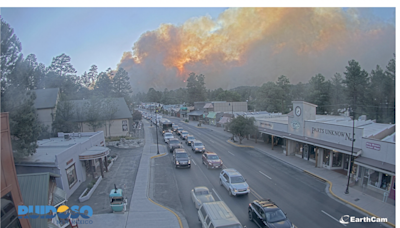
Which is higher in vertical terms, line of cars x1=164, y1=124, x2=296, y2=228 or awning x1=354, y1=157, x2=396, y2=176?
awning x1=354, y1=157, x2=396, y2=176

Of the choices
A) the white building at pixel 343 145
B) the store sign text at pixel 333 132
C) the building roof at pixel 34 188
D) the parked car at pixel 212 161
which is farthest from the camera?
the parked car at pixel 212 161

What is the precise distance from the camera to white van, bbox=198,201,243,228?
29.4 feet

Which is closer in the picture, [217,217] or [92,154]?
[217,217]

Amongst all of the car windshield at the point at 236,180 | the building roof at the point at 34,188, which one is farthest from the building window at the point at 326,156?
the building roof at the point at 34,188

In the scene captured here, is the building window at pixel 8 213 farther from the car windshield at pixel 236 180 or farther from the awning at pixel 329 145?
the awning at pixel 329 145

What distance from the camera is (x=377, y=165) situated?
50.2 ft

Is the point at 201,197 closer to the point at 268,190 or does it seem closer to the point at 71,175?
the point at 268,190

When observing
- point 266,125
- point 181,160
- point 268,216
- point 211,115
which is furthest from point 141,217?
point 211,115

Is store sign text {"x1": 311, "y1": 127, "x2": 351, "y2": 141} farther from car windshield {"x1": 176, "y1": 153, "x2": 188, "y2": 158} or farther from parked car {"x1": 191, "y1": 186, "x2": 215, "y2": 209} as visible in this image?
parked car {"x1": 191, "y1": 186, "x2": 215, "y2": 209}

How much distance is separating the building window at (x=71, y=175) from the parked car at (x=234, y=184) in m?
11.2

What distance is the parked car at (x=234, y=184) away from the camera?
14188 millimetres

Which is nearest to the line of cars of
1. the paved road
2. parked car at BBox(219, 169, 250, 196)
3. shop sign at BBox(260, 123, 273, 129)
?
parked car at BBox(219, 169, 250, 196)

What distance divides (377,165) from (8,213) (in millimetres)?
20067

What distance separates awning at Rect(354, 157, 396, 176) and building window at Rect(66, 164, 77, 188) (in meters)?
21.4
